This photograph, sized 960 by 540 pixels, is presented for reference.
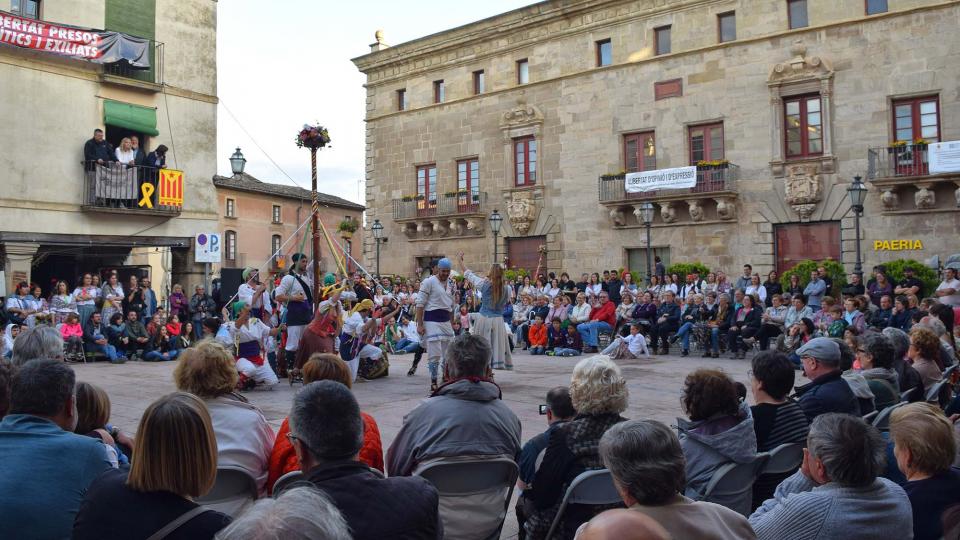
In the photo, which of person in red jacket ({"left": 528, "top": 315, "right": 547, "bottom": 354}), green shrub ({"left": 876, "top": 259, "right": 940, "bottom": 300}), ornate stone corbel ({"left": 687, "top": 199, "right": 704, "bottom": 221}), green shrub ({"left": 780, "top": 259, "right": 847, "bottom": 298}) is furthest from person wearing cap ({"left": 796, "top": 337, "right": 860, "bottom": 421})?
ornate stone corbel ({"left": 687, "top": 199, "right": 704, "bottom": 221})

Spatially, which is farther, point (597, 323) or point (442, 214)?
point (442, 214)

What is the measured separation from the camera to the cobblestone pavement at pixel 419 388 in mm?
8484

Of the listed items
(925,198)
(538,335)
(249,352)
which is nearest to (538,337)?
(538,335)

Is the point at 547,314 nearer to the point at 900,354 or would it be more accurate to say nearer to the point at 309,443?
the point at 900,354

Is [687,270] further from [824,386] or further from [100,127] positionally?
[824,386]

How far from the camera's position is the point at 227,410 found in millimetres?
4016

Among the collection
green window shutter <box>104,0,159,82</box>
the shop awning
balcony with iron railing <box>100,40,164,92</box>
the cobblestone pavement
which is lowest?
the cobblestone pavement

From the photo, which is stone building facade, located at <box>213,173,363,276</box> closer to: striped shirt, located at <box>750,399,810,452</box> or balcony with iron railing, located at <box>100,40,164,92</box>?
balcony with iron railing, located at <box>100,40,164,92</box>

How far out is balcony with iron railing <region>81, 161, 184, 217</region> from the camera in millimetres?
19016

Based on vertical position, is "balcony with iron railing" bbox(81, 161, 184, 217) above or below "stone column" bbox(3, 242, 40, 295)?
above

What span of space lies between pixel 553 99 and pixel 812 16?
9097 mm

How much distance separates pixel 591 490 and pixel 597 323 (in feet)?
44.8

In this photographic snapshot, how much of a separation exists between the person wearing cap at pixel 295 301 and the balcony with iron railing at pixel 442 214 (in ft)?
59.5

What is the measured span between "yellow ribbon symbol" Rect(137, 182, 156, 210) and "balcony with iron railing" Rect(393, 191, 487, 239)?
12440 mm
